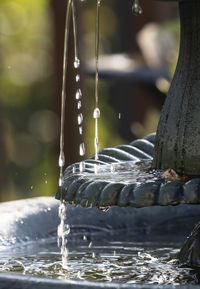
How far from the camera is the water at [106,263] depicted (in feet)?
8.65

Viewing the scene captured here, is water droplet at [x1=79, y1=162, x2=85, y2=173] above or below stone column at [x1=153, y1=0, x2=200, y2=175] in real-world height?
below

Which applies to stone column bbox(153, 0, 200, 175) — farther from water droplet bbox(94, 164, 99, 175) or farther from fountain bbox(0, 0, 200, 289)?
water droplet bbox(94, 164, 99, 175)

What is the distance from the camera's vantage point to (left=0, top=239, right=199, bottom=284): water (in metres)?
2.64

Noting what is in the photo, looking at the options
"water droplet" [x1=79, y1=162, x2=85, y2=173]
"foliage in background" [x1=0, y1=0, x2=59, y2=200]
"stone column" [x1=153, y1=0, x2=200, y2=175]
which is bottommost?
"foliage in background" [x1=0, y1=0, x2=59, y2=200]

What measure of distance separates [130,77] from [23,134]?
232 inches

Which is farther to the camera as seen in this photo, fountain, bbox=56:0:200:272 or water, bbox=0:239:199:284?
water, bbox=0:239:199:284

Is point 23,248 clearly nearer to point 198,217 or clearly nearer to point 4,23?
point 198,217

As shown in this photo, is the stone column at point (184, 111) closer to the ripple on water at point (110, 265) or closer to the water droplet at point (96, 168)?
the water droplet at point (96, 168)

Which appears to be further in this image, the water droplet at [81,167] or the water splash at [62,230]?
the water splash at [62,230]

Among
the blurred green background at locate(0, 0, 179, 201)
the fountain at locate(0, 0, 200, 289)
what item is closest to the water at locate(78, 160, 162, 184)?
the fountain at locate(0, 0, 200, 289)

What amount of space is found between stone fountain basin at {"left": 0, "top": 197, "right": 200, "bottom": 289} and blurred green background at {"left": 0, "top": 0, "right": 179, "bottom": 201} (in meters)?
2.83

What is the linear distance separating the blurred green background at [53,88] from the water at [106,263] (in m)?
3.11

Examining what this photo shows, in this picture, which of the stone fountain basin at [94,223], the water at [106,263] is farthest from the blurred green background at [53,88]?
the water at [106,263]

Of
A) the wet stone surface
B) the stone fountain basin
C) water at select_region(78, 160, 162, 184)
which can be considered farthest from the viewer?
the stone fountain basin
